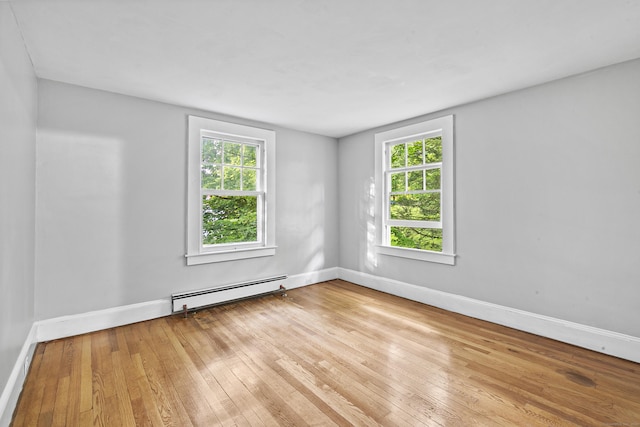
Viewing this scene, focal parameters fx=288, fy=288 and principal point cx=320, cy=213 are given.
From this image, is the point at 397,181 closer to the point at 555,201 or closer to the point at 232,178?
the point at 555,201

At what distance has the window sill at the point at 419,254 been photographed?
143 inches

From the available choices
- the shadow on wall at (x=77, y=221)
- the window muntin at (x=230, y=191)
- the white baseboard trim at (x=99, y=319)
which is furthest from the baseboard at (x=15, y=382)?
the window muntin at (x=230, y=191)

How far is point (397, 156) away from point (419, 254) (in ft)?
4.95

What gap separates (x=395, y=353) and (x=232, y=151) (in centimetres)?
322

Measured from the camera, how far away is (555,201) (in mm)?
2844

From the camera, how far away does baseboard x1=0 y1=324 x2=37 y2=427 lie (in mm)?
1647

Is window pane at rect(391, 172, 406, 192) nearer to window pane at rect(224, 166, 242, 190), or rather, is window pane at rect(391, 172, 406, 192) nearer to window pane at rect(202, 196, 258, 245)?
window pane at rect(202, 196, 258, 245)

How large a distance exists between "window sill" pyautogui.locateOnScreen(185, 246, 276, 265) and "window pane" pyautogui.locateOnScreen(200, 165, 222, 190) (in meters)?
0.88

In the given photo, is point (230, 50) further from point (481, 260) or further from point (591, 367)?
point (591, 367)

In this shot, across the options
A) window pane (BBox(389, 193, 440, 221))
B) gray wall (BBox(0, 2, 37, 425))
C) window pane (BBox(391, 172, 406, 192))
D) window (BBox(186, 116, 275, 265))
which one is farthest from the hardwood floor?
window pane (BBox(391, 172, 406, 192))

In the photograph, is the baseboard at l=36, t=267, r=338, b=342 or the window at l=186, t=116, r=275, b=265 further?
the window at l=186, t=116, r=275, b=265

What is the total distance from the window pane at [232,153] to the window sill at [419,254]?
2486 millimetres

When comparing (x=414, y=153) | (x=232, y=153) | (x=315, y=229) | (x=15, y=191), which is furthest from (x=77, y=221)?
(x=414, y=153)

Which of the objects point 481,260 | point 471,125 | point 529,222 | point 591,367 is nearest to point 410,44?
point 471,125
